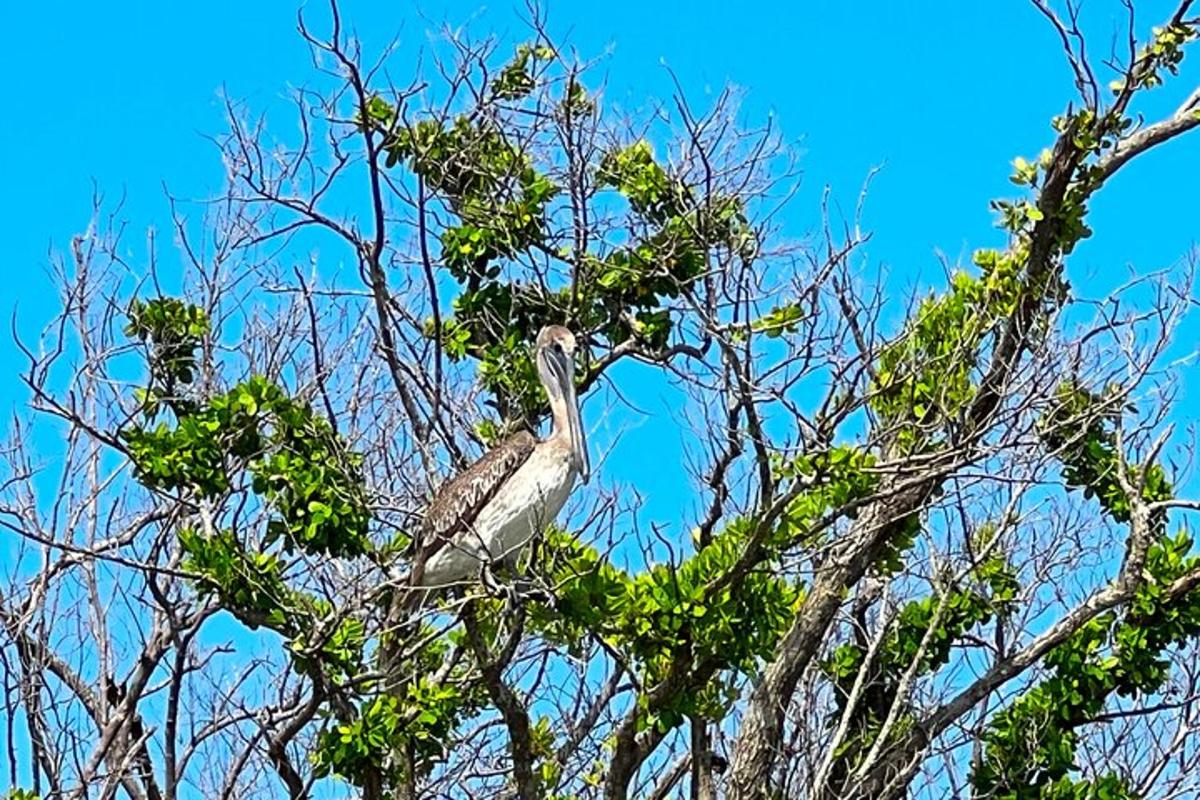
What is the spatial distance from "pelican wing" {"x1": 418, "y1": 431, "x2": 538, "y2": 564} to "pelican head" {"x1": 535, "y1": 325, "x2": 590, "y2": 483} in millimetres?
210

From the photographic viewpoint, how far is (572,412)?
27.7 ft

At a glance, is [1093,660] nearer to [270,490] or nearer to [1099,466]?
[1099,466]

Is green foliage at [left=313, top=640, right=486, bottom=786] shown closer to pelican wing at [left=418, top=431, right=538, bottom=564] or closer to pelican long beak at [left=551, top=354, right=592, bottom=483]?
pelican wing at [left=418, top=431, right=538, bottom=564]

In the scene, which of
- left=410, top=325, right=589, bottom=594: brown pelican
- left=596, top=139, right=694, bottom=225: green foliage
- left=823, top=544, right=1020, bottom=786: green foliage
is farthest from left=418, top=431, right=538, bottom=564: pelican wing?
left=823, top=544, right=1020, bottom=786: green foliage

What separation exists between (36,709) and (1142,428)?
23.2 ft

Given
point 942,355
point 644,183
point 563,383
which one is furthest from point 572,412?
point 942,355

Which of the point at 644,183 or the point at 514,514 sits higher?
the point at 644,183

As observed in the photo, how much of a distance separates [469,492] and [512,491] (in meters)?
0.20

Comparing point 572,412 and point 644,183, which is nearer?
point 572,412

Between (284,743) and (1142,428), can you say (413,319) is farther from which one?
(1142,428)

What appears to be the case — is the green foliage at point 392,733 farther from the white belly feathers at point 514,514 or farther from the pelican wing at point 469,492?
the pelican wing at point 469,492

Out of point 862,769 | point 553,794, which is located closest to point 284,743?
point 553,794

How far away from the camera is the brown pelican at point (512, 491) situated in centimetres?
794

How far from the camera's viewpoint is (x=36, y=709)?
11.7 meters
